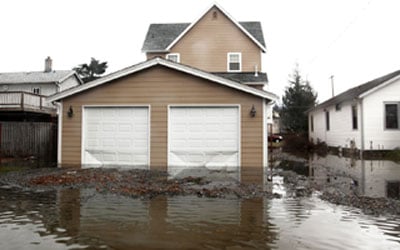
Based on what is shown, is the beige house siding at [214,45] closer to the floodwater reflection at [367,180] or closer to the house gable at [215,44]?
the house gable at [215,44]

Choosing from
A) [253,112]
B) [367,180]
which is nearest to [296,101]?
[253,112]

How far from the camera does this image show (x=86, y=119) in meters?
12.9

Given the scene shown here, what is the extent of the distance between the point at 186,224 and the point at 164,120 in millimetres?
7665

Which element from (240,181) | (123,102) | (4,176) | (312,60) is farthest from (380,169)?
(312,60)

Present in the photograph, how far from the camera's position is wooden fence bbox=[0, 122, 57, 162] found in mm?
14180

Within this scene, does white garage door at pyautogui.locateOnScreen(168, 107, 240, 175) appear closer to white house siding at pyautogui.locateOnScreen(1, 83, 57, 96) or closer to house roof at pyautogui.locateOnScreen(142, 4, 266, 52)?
house roof at pyautogui.locateOnScreen(142, 4, 266, 52)

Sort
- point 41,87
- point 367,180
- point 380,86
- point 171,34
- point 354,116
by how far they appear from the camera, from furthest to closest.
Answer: point 41,87 < point 171,34 < point 354,116 < point 380,86 < point 367,180

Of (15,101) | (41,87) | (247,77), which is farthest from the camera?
(41,87)

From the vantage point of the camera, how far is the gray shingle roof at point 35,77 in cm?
3062

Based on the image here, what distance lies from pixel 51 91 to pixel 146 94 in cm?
2163

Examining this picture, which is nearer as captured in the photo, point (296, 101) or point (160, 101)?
point (160, 101)

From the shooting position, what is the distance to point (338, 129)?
21.6m

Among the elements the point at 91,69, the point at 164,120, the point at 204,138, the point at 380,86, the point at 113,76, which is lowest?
the point at 204,138

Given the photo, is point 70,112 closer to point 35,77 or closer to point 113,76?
point 113,76
